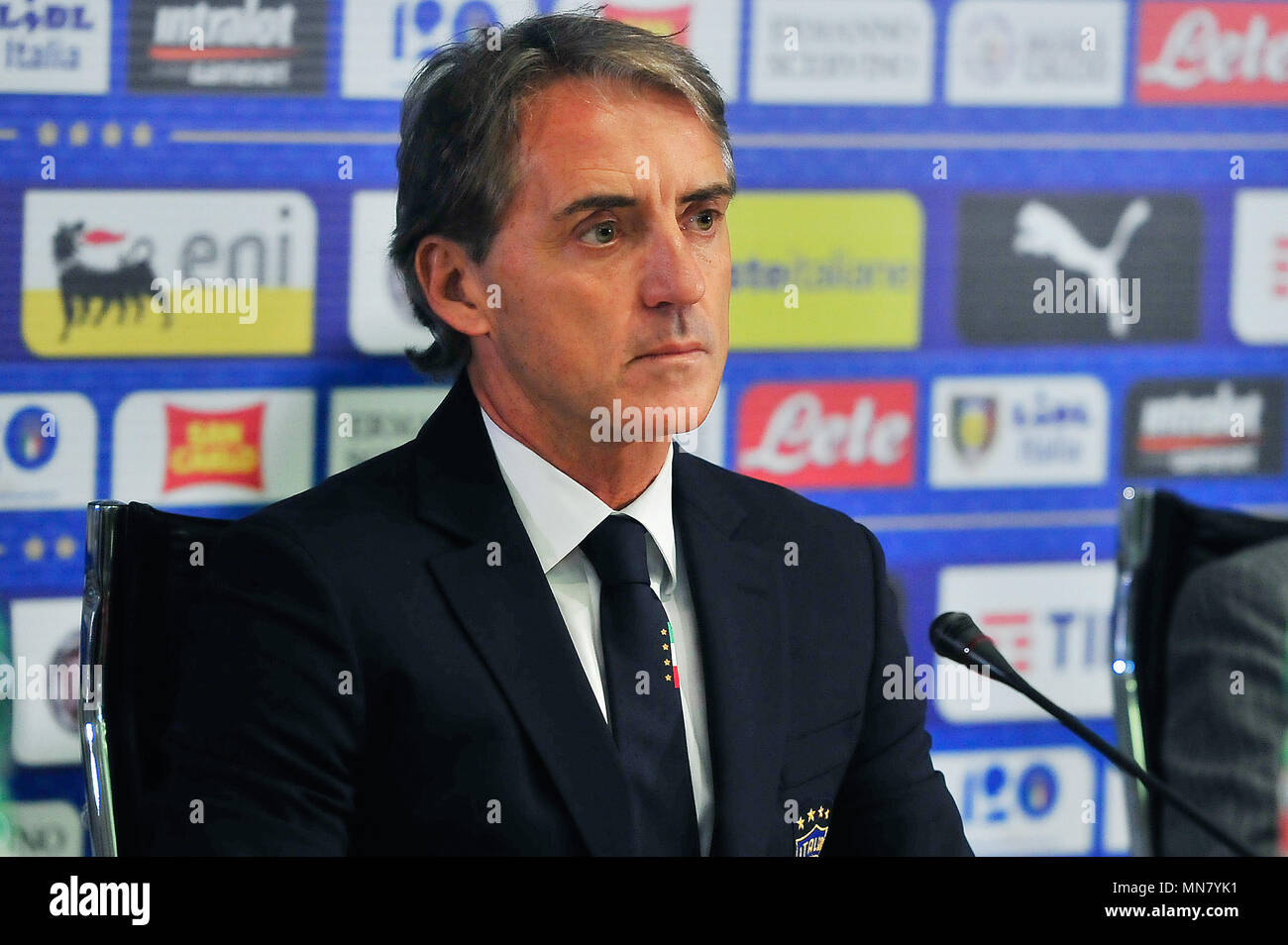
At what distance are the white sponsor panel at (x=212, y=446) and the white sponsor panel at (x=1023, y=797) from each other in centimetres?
129

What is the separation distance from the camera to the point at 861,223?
2.43 metres

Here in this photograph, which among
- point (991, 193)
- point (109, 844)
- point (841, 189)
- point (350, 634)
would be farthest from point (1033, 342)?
point (109, 844)

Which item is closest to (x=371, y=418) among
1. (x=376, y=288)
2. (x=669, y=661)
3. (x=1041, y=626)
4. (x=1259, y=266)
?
(x=376, y=288)

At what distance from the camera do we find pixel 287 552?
1477 millimetres

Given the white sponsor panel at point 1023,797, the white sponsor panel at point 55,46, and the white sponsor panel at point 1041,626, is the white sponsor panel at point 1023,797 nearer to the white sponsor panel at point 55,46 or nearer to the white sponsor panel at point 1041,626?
the white sponsor panel at point 1041,626

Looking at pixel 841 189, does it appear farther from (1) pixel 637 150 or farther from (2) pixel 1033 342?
(1) pixel 637 150

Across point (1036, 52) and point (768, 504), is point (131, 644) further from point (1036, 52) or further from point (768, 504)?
point (1036, 52)

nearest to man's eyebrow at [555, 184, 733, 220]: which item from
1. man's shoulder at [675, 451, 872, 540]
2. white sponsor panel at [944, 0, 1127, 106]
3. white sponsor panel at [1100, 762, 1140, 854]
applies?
man's shoulder at [675, 451, 872, 540]

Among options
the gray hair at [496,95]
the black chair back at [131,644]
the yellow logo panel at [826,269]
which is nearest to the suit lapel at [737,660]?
the gray hair at [496,95]

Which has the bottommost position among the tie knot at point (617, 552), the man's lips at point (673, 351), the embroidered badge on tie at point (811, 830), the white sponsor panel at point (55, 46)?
the embroidered badge on tie at point (811, 830)

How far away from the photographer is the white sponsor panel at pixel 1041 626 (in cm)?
253

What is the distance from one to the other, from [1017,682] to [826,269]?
1137 millimetres

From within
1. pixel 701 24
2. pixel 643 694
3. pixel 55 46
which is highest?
pixel 701 24

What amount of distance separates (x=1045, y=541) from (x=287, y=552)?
1583 millimetres
